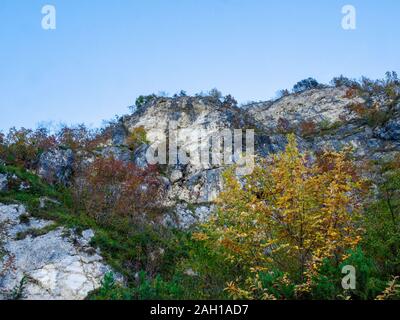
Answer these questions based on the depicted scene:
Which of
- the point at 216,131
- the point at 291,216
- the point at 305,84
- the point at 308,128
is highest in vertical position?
the point at 305,84

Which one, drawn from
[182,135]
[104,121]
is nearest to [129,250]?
[182,135]

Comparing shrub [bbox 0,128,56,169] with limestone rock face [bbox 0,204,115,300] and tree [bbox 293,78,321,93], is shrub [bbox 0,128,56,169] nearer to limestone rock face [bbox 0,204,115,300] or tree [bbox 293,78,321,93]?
limestone rock face [bbox 0,204,115,300]

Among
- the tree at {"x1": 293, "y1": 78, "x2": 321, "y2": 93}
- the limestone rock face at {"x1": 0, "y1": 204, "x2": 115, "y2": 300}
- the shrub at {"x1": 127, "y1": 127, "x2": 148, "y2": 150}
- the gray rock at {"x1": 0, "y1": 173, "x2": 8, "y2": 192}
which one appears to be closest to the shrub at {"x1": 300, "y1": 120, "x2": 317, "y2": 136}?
the tree at {"x1": 293, "y1": 78, "x2": 321, "y2": 93}

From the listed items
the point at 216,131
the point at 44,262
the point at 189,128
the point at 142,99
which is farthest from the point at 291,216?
the point at 142,99

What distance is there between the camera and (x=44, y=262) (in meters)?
12.1

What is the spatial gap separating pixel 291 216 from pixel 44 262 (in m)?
7.90

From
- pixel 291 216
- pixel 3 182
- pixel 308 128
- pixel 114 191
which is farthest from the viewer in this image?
pixel 308 128

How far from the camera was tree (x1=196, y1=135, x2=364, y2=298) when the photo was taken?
25.7 ft

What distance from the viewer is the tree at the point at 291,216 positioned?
7836 millimetres

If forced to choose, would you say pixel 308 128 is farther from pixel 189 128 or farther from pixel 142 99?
pixel 142 99

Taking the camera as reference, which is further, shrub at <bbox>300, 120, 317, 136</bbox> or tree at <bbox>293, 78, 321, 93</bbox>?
tree at <bbox>293, 78, 321, 93</bbox>

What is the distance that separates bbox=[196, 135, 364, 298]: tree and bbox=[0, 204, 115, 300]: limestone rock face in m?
4.93

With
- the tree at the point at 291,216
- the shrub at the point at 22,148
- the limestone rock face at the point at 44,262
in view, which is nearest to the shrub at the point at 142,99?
→ the shrub at the point at 22,148
